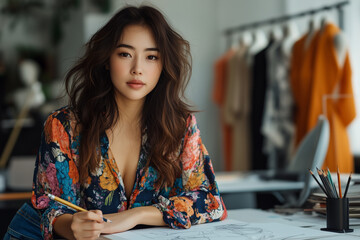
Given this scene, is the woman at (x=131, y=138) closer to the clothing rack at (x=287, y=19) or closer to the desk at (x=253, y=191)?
the desk at (x=253, y=191)

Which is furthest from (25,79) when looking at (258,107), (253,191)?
(253,191)

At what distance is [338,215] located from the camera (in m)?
1.31

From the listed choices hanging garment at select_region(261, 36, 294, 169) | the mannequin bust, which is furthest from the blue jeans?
the mannequin bust

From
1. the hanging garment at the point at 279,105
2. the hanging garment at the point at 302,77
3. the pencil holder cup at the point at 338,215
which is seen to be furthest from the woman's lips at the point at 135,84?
the hanging garment at the point at 279,105

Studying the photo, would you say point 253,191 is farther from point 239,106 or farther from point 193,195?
point 239,106

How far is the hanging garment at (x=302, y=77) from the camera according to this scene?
4.08m

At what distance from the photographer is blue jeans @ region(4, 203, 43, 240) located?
1.46 m

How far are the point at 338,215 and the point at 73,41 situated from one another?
5029 mm

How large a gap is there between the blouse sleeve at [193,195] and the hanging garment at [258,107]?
304 cm

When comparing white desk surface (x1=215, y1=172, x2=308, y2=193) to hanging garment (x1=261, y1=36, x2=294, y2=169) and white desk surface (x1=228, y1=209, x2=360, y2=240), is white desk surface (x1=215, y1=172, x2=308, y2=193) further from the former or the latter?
hanging garment (x1=261, y1=36, x2=294, y2=169)

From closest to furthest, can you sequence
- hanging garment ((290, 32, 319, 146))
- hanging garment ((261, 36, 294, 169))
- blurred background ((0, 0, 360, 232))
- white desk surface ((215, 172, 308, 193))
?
white desk surface ((215, 172, 308, 193)) → hanging garment ((290, 32, 319, 146)) → hanging garment ((261, 36, 294, 169)) → blurred background ((0, 0, 360, 232))

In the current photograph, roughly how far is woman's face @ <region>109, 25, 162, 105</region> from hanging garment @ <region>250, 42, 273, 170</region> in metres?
3.15

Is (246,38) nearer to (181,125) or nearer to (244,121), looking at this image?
(244,121)

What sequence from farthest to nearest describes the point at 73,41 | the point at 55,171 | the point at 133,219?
the point at 73,41, the point at 55,171, the point at 133,219
